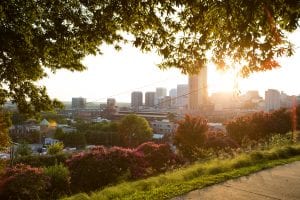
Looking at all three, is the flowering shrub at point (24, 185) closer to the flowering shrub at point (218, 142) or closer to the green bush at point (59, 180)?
the green bush at point (59, 180)

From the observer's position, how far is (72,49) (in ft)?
26.7

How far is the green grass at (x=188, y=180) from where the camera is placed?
769 cm

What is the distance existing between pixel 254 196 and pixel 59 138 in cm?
7582

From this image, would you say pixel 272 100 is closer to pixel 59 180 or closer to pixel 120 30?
pixel 59 180

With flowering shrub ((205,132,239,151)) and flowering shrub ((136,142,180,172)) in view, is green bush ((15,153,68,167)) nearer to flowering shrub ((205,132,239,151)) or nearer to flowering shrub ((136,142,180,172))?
flowering shrub ((205,132,239,151))

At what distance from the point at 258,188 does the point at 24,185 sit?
985 cm

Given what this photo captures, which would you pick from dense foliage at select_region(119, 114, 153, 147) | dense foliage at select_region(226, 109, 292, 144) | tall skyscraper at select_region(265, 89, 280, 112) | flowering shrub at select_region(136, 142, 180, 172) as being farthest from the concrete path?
tall skyscraper at select_region(265, 89, 280, 112)

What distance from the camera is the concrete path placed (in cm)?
710

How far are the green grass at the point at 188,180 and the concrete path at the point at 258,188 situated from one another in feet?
0.97

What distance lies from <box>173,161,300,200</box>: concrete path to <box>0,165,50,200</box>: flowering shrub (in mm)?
8689

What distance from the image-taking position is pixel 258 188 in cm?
780

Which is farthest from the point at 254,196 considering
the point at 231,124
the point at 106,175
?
the point at 231,124

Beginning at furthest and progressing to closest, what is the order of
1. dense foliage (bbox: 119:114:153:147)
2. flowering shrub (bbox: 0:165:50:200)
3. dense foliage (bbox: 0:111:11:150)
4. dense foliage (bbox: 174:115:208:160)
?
dense foliage (bbox: 119:114:153:147), dense foliage (bbox: 174:115:208:160), flowering shrub (bbox: 0:165:50:200), dense foliage (bbox: 0:111:11:150)

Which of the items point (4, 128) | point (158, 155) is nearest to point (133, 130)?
point (158, 155)
